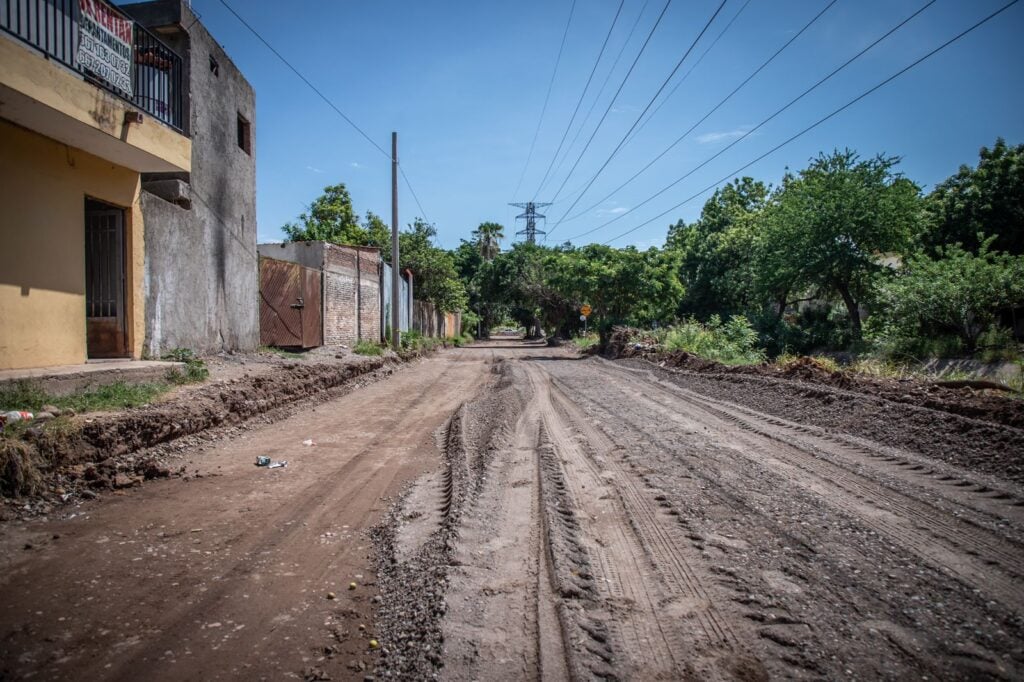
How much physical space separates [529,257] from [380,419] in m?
38.2

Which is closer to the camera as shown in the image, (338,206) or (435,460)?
(435,460)

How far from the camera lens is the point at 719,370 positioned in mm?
13281

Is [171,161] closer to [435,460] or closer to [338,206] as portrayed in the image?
[435,460]

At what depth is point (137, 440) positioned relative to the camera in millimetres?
5801

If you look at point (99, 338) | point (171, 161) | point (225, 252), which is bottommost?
point (99, 338)

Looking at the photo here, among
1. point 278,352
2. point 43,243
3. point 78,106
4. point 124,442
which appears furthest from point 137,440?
point 278,352

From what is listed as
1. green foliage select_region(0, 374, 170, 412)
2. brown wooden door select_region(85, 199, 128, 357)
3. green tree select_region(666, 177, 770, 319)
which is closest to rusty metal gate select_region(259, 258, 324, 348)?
brown wooden door select_region(85, 199, 128, 357)

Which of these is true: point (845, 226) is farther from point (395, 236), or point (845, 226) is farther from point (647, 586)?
point (647, 586)

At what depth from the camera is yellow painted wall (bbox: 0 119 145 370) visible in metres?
6.68

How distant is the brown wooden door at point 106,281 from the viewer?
884 cm

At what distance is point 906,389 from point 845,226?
15.7 meters

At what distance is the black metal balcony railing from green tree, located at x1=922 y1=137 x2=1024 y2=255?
1023 inches

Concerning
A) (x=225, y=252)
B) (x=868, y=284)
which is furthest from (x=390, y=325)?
(x=868, y=284)

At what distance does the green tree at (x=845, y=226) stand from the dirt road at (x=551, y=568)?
17.8m
